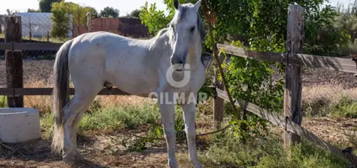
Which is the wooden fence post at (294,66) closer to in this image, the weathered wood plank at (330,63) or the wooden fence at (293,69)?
the wooden fence at (293,69)

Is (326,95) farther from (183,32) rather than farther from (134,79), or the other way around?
(183,32)

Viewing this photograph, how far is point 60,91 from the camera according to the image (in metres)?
4.99

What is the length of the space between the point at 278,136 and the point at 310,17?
1655 mm

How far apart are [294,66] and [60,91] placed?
8.68 ft

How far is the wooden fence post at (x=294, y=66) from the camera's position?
423cm

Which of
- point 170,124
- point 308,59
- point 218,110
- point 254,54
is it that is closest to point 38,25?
point 218,110

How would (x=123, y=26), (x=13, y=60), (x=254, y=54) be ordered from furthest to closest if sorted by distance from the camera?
(x=123, y=26), (x=13, y=60), (x=254, y=54)

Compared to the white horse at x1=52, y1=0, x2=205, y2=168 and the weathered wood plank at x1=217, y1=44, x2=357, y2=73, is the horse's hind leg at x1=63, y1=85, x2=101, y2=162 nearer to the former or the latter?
the white horse at x1=52, y1=0, x2=205, y2=168

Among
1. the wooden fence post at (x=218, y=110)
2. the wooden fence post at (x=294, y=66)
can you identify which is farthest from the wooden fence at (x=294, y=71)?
the wooden fence post at (x=218, y=110)

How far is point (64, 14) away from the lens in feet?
91.5

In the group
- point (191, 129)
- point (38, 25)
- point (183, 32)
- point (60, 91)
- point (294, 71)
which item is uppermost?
point (38, 25)

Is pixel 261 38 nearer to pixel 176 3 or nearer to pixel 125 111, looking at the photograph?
pixel 176 3

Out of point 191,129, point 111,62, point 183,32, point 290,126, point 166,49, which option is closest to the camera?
point 183,32

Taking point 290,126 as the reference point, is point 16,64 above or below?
above
